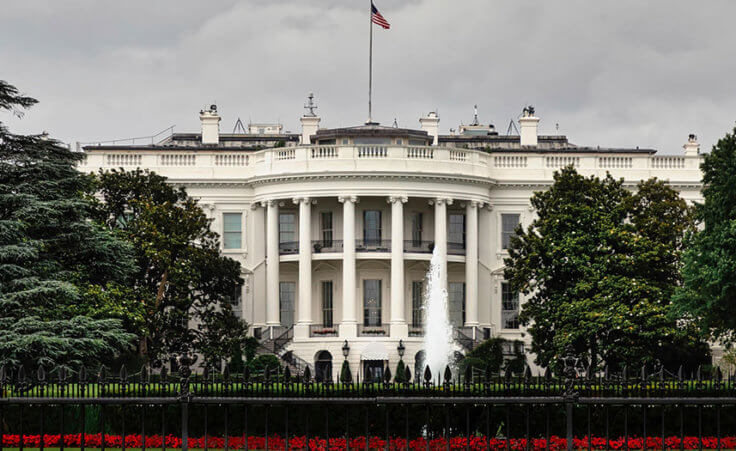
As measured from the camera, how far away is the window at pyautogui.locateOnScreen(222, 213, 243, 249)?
237 ft

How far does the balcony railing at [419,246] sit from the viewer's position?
7000cm

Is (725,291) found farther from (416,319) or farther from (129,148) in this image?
(129,148)

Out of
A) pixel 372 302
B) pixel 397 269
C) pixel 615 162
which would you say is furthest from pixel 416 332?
pixel 615 162

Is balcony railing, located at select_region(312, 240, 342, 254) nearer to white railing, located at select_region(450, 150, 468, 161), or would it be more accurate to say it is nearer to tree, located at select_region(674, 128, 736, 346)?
white railing, located at select_region(450, 150, 468, 161)

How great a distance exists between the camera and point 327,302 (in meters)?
71.6

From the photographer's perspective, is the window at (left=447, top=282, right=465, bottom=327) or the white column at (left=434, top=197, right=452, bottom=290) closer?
the white column at (left=434, top=197, right=452, bottom=290)

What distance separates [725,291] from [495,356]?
21581 mm

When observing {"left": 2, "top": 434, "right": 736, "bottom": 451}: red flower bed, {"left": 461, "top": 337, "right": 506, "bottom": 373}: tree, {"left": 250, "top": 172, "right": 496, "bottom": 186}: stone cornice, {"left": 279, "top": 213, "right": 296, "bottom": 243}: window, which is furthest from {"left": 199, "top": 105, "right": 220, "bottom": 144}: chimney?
{"left": 2, "top": 434, "right": 736, "bottom": 451}: red flower bed

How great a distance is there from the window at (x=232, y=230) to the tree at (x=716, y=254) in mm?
30140

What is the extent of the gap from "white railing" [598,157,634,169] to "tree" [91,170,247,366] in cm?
1986

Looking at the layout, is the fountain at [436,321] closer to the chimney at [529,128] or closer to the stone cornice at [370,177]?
the stone cornice at [370,177]

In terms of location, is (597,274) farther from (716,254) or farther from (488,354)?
(716,254)

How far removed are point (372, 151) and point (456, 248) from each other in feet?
22.5

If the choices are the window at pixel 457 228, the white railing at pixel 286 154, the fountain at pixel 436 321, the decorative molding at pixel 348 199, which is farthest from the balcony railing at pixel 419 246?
the white railing at pixel 286 154
